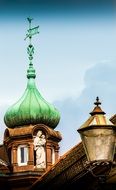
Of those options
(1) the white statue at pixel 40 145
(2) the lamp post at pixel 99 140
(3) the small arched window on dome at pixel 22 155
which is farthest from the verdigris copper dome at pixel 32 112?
(2) the lamp post at pixel 99 140

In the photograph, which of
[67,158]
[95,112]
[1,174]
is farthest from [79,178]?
[1,174]

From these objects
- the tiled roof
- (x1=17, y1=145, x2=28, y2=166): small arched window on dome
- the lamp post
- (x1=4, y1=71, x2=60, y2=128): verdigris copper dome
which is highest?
(x1=4, y1=71, x2=60, y2=128): verdigris copper dome

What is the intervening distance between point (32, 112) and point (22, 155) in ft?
7.26

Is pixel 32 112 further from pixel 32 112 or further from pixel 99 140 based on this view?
pixel 99 140

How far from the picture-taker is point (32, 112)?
41.8 m

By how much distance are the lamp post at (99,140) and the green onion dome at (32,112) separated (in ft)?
107

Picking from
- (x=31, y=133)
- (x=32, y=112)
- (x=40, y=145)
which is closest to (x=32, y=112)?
(x=32, y=112)

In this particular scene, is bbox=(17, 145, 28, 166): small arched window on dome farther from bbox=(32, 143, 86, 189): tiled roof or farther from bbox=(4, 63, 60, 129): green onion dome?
bbox=(32, 143, 86, 189): tiled roof

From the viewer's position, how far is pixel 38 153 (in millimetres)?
41250

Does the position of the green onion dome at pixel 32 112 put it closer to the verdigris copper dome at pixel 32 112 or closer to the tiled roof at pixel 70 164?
the verdigris copper dome at pixel 32 112

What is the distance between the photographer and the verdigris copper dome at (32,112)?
41844 millimetres

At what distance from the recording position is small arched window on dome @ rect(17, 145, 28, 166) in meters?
41.1

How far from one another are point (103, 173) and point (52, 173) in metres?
10.8

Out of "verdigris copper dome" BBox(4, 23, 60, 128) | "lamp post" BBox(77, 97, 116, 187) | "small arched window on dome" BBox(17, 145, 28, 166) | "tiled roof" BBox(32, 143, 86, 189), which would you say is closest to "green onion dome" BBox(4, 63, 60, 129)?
"verdigris copper dome" BBox(4, 23, 60, 128)
